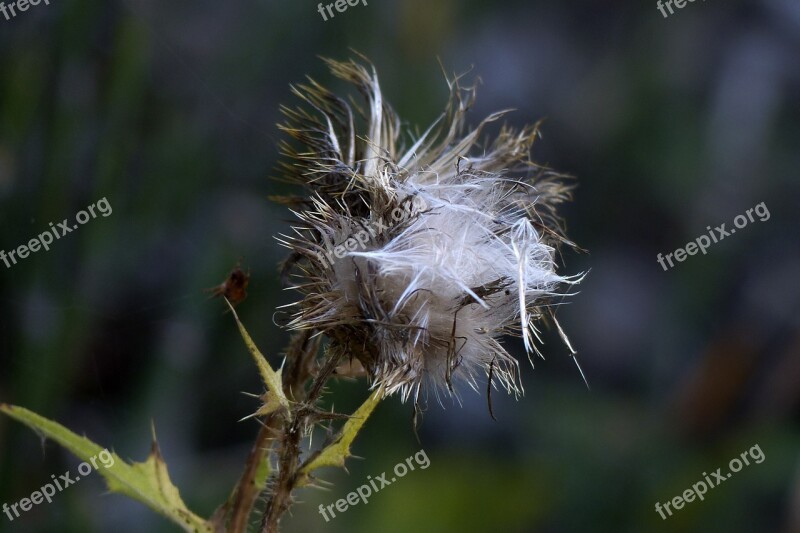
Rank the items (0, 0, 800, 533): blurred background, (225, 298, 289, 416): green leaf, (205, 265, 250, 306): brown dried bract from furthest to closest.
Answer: (0, 0, 800, 533): blurred background, (205, 265, 250, 306): brown dried bract, (225, 298, 289, 416): green leaf

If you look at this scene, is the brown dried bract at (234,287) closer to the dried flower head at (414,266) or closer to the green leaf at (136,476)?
the dried flower head at (414,266)

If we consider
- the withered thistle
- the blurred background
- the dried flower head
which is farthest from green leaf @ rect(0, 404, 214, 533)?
the blurred background

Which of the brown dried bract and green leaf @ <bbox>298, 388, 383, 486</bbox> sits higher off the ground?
the brown dried bract

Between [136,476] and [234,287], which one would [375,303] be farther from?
[136,476]

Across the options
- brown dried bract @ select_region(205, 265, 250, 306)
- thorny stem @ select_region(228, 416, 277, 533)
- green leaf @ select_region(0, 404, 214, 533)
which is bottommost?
thorny stem @ select_region(228, 416, 277, 533)

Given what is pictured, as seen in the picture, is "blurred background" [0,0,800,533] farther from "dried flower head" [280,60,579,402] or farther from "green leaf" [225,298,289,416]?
"green leaf" [225,298,289,416]

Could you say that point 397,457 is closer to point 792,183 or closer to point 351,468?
point 351,468
